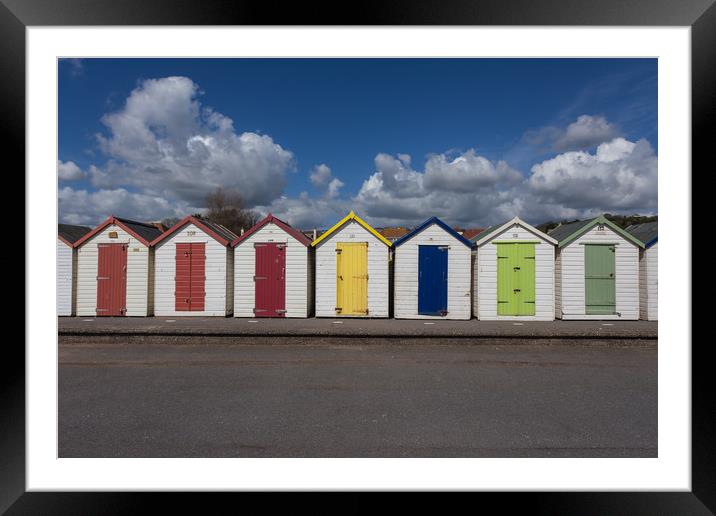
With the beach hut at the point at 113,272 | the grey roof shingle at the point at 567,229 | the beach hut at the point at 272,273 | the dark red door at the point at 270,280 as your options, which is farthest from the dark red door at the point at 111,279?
the grey roof shingle at the point at 567,229

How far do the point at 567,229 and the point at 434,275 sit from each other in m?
5.44

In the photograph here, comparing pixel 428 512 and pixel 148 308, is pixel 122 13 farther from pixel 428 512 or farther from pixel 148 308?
pixel 148 308

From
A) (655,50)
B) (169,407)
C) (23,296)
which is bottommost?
(169,407)

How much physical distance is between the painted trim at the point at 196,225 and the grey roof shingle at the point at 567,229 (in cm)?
1121

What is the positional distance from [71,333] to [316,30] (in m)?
9.77

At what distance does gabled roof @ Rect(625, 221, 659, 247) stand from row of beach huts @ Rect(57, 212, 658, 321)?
0.07 m

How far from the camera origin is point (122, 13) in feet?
6.35

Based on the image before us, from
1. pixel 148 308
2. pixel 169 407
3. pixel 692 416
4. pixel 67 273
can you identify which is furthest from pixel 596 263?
pixel 67 273

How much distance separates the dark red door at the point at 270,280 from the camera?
11.4 metres

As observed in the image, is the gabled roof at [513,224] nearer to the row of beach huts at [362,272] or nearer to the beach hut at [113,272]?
the row of beach huts at [362,272]

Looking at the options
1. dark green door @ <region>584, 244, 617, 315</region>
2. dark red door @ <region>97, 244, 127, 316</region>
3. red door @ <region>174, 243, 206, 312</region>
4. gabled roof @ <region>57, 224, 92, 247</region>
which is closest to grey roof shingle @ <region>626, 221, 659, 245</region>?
dark green door @ <region>584, 244, 617, 315</region>

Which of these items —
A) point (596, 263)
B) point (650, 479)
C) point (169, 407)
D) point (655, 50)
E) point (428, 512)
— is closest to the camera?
point (428, 512)

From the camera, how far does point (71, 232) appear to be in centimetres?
1230

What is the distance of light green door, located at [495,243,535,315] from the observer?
1117 centimetres
